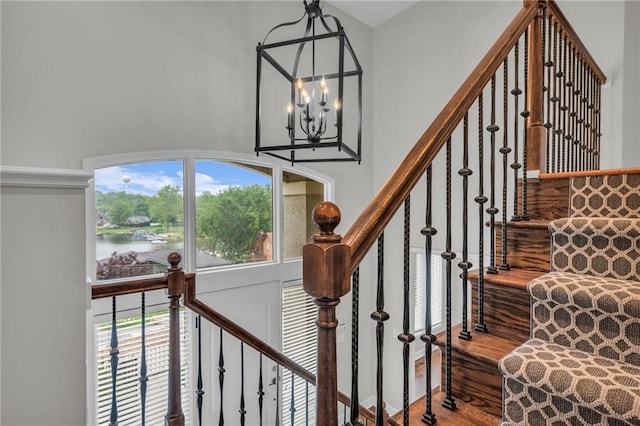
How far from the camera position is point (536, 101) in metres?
2.00

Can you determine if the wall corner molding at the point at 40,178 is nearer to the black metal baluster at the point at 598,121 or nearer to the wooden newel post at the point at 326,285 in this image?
the wooden newel post at the point at 326,285

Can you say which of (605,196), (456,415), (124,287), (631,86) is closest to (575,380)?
(456,415)

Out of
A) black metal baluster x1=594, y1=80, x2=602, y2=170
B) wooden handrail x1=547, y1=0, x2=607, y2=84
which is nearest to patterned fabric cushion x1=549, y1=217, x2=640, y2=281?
wooden handrail x1=547, y1=0, x2=607, y2=84

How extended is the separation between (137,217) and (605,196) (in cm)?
308

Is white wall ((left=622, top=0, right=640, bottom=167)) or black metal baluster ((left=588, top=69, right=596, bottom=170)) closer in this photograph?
black metal baluster ((left=588, top=69, right=596, bottom=170))

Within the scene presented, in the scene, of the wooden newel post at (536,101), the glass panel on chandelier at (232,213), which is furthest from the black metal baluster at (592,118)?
the glass panel on chandelier at (232,213)

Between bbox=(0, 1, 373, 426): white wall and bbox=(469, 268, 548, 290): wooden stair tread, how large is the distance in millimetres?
1510

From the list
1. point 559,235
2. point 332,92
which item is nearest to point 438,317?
point 332,92

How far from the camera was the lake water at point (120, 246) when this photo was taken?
9.02 feet

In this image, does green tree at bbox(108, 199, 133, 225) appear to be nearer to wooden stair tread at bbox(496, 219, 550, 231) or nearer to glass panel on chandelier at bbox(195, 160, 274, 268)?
glass panel on chandelier at bbox(195, 160, 274, 268)

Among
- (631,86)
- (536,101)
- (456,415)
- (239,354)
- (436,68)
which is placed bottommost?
(239,354)

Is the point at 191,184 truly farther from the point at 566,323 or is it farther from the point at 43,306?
the point at 566,323

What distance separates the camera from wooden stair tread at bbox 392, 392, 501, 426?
3.87ft

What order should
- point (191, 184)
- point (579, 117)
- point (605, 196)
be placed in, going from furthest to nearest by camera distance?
point (191, 184), point (579, 117), point (605, 196)
